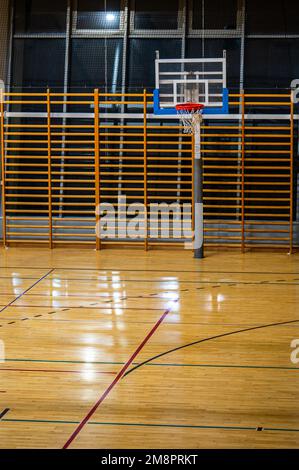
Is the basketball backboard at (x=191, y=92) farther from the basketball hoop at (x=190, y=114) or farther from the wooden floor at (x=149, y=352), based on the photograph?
the wooden floor at (x=149, y=352)

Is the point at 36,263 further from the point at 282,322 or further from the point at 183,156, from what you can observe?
the point at 282,322

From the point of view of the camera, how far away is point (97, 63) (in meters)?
15.1

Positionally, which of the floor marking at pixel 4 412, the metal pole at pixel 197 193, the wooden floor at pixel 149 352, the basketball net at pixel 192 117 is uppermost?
the basketball net at pixel 192 117

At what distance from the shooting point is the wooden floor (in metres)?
6.26

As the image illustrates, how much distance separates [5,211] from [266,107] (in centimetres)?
495

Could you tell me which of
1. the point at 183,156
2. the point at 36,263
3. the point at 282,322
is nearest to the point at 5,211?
the point at 36,263

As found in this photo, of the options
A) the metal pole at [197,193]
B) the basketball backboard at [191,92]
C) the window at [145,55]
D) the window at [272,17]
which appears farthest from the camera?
the window at [145,55]

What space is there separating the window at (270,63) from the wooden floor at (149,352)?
11.2 ft

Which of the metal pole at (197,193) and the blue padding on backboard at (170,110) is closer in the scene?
the blue padding on backboard at (170,110)

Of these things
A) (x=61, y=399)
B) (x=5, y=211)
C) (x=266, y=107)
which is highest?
(x=266, y=107)

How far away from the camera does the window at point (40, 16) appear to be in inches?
604

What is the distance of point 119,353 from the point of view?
823 cm

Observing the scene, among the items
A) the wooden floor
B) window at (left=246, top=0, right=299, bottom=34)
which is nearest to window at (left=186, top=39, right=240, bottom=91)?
window at (left=246, top=0, right=299, bottom=34)

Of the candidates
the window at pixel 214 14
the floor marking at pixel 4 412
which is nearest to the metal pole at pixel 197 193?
the window at pixel 214 14
